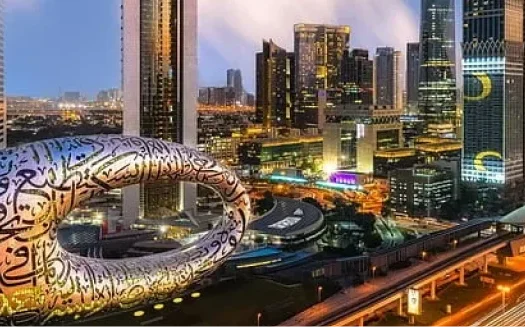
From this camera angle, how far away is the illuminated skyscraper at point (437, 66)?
57.4m

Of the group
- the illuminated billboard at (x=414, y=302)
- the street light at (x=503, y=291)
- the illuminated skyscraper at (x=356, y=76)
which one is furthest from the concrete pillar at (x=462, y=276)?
the illuminated skyscraper at (x=356, y=76)

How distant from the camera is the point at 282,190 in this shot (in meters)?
35.2

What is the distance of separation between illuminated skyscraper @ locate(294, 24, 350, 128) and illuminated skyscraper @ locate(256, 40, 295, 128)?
3.78ft

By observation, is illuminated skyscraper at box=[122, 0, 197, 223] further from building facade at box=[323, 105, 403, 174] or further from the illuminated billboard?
building facade at box=[323, 105, 403, 174]

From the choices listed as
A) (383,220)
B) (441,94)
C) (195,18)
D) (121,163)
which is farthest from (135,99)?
(441,94)

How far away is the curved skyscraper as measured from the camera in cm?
5725

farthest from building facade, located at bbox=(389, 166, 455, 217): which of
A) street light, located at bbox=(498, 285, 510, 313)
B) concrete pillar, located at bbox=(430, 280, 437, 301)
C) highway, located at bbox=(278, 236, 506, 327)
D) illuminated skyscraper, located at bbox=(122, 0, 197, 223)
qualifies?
concrete pillar, located at bbox=(430, 280, 437, 301)

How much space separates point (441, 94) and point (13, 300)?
5867 centimetres

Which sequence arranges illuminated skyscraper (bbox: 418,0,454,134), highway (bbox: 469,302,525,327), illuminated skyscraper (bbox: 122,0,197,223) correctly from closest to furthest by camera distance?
highway (bbox: 469,302,525,327) → illuminated skyscraper (bbox: 122,0,197,223) → illuminated skyscraper (bbox: 418,0,454,134)

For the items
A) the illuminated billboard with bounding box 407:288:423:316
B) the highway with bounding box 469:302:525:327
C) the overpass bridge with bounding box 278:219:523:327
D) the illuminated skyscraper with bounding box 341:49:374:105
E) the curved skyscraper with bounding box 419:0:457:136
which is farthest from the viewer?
the illuminated skyscraper with bounding box 341:49:374:105

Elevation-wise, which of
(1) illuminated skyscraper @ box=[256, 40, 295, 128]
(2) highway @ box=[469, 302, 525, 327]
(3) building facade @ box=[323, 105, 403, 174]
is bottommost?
(2) highway @ box=[469, 302, 525, 327]

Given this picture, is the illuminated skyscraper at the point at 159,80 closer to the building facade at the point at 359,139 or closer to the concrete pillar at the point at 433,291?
the concrete pillar at the point at 433,291

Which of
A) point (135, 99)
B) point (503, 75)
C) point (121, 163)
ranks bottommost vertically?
point (121, 163)

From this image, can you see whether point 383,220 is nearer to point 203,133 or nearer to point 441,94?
point 203,133
